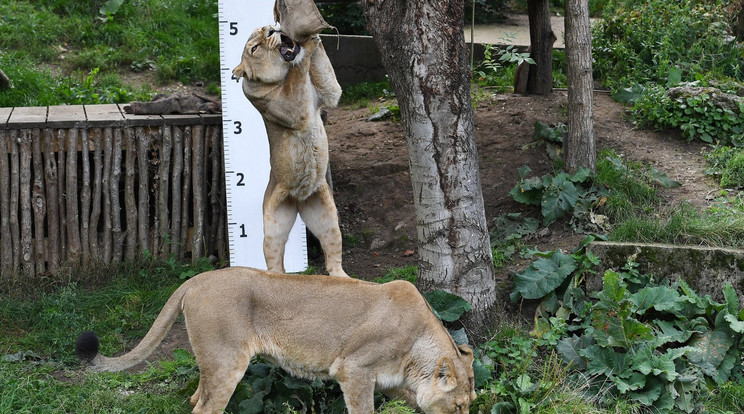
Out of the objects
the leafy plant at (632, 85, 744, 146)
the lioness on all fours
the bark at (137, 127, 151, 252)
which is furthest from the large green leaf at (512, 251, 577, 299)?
the bark at (137, 127, 151, 252)

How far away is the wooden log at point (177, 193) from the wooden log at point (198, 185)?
15cm

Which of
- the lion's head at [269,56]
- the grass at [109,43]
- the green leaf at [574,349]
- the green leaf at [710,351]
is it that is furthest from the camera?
the grass at [109,43]

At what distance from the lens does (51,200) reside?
8.61 meters

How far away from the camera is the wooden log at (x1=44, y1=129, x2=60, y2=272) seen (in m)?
8.55

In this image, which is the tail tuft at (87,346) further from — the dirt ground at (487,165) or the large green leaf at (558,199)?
the large green leaf at (558,199)

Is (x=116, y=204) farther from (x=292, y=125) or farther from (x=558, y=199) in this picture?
(x=558, y=199)

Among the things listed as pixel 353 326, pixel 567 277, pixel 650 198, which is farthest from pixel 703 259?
pixel 353 326

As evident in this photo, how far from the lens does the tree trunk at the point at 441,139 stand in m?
6.32

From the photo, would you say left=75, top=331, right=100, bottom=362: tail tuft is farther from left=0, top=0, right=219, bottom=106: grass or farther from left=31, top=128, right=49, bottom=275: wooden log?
left=0, top=0, right=219, bottom=106: grass

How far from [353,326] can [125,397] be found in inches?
79.3

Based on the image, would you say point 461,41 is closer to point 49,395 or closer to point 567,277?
point 567,277

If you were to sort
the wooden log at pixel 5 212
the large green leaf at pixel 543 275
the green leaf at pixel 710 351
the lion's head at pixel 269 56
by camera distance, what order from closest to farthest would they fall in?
the lion's head at pixel 269 56 → the green leaf at pixel 710 351 → the large green leaf at pixel 543 275 → the wooden log at pixel 5 212

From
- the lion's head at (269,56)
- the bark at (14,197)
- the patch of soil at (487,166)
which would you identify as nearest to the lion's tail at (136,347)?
the lion's head at (269,56)

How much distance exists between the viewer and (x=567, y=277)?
7051 mm
